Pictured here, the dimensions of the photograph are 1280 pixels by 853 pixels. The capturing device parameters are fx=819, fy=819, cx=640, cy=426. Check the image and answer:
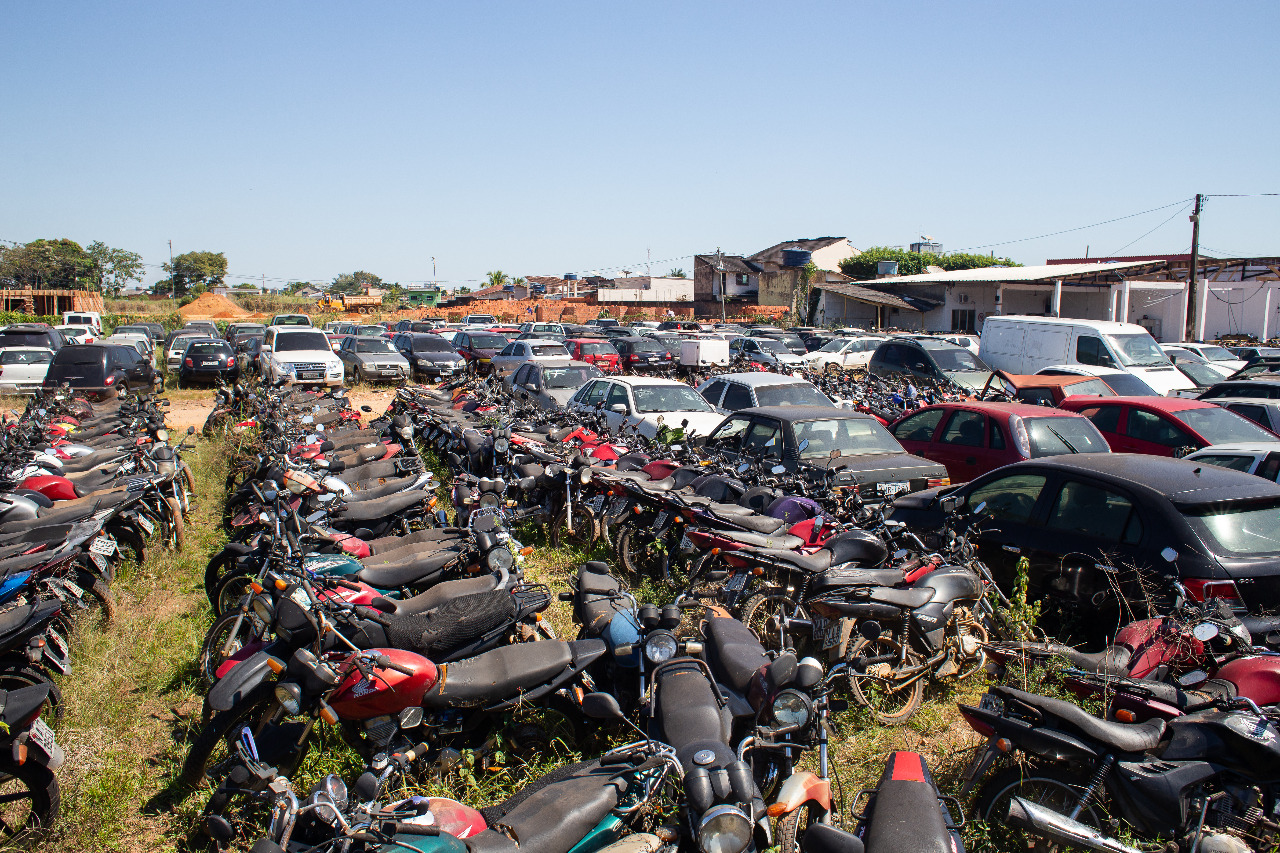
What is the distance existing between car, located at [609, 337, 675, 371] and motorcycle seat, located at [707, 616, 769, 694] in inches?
765

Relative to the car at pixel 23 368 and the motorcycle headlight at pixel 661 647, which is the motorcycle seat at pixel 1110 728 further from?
the car at pixel 23 368

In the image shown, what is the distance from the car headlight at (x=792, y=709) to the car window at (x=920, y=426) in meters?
6.77

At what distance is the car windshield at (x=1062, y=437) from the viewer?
848 cm

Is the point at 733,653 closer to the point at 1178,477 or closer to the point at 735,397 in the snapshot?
the point at 1178,477


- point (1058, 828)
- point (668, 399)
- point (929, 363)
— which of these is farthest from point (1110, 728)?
point (929, 363)

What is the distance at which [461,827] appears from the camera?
308 cm

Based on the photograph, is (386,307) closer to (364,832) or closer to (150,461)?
(150,461)

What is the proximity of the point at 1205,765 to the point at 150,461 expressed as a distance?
9256 millimetres

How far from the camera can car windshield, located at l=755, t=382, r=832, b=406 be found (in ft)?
38.1

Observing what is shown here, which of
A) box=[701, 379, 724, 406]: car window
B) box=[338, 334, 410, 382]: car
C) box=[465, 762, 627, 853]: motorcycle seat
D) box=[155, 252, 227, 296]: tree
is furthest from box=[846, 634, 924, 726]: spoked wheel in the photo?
box=[155, 252, 227, 296]: tree

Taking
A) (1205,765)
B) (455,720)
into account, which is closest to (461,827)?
(455,720)

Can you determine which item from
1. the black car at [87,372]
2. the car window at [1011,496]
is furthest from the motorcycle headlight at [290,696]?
the black car at [87,372]

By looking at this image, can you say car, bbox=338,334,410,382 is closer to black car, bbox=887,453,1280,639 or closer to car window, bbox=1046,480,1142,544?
black car, bbox=887,453,1280,639

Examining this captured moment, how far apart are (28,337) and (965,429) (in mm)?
23208
